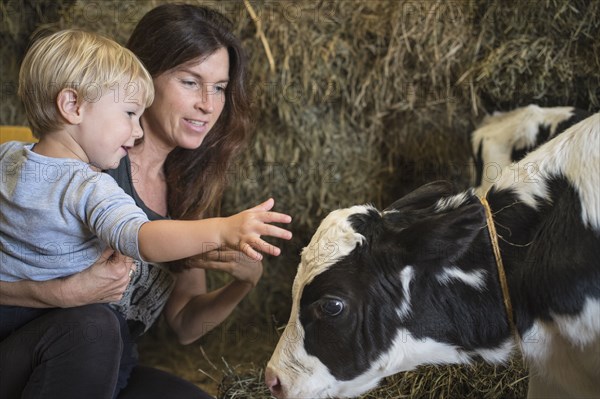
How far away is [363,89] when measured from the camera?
128 inches

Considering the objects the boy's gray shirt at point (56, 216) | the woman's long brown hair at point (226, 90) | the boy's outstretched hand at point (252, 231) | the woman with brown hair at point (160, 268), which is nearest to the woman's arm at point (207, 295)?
the woman with brown hair at point (160, 268)

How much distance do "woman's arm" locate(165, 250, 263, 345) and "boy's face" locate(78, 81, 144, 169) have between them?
55cm

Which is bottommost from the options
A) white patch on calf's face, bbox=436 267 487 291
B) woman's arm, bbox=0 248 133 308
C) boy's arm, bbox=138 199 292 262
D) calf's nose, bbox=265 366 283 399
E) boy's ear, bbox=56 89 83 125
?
calf's nose, bbox=265 366 283 399

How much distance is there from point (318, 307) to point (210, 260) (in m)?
0.71

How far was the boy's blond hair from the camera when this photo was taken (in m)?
1.87

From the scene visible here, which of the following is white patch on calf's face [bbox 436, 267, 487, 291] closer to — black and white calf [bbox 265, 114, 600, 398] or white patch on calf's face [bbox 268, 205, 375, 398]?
black and white calf [bbox 265, 114, 600, 398]

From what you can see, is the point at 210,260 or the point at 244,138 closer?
the point at 210,260

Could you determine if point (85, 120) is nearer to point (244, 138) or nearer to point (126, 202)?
point (126, 202)

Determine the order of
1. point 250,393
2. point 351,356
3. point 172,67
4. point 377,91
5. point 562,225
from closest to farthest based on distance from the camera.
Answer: point 562,225, point 351,356, point 172,67, point 250,393, point 377,91

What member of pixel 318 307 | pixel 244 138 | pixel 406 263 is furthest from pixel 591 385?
pixel 244 138

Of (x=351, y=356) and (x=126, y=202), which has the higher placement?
(x=126, y=202)

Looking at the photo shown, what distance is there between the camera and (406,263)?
67.3 inches

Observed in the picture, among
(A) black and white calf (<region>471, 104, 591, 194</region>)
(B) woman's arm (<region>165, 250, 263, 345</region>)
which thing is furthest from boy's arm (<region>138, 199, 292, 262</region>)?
(A) black and white calf (<region>471, 104, 591, 194</region>)

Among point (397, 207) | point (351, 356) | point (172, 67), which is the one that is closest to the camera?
point (351, 356)
